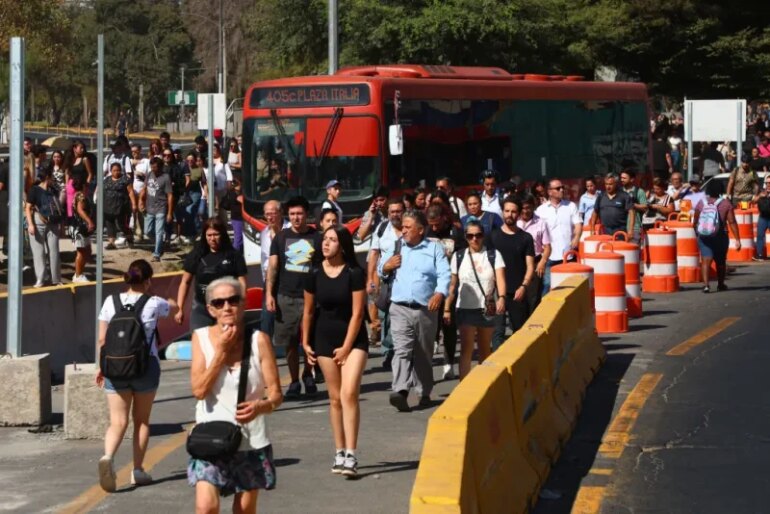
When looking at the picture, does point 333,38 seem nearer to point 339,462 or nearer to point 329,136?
point 329,136

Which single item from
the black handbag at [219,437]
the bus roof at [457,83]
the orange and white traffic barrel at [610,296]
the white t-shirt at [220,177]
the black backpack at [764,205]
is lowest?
the orange and white traffic barrel at [610,296]

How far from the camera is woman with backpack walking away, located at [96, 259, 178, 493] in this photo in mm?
10141

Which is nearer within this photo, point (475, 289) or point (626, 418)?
point (626, 418)

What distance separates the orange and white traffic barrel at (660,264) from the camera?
74.4 feet

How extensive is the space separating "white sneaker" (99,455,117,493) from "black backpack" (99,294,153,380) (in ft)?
1.99

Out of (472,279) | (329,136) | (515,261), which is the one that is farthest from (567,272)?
(329,136)

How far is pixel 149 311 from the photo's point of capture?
1036 centimetres

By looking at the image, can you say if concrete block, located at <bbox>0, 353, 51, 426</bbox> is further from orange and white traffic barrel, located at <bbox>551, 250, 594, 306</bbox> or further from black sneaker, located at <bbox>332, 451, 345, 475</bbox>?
orange and white traffic barrel, located at <bbox>551, 250, 594, 306</bbox>

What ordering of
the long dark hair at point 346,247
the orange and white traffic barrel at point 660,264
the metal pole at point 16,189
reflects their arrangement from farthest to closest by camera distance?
the orange and white traffic barrel at point 660,264, the metal pole at point 16,189, the long dark hair at point 346,247

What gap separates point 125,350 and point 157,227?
15.5 metres

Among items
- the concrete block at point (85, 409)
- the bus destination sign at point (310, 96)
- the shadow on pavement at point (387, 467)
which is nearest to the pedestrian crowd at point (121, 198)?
the bus destination sign at point (310, 96)

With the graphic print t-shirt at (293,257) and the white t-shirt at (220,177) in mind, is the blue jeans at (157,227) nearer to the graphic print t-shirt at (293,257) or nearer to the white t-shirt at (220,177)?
the white t-shirt at (220,177)

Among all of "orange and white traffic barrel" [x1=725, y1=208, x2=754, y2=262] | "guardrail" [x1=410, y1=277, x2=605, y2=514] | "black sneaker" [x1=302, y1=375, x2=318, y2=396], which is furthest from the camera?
"orange and white traffic barrel" [x1=725, y1=208, x2=754, y2=262]

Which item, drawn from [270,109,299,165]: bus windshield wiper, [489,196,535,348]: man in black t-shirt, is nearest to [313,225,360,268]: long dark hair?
[489,196,535,348]: man in black t-shirt
